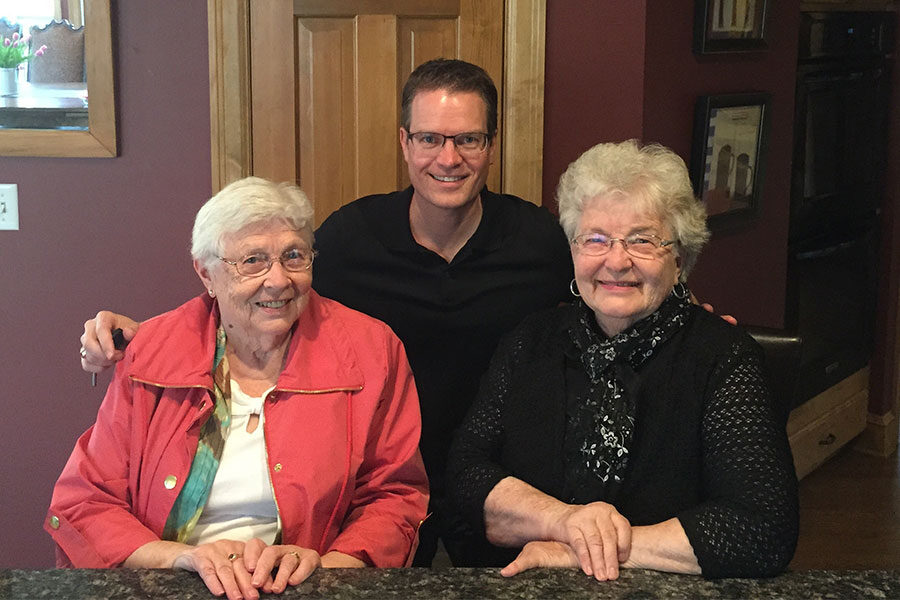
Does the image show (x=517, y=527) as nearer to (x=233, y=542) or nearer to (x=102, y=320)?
(x=233, y=542)

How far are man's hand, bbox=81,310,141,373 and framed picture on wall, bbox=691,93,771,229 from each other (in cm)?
174

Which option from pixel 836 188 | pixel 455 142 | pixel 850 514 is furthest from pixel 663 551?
pixel 836 188

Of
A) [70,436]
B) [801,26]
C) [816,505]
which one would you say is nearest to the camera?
[70,436]

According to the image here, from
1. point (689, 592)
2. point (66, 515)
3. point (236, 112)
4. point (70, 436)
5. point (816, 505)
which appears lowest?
point (816, 505)

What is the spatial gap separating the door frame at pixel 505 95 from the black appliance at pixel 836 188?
1375 millimetres

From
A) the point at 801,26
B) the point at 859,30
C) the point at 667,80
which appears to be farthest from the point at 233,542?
the point at 859,30

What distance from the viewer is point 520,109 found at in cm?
284

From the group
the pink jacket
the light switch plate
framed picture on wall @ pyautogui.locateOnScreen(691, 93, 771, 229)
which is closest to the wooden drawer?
framed picture on wall @ pyautogui.locateOnScreen(691, 93, 771, 229)

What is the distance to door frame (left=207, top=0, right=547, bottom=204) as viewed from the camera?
2.78 m

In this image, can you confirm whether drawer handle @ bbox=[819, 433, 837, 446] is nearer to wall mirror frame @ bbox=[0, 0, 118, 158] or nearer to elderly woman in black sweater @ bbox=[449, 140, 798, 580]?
elderly woman in black sweater @ bbox=[449, 140, 798, 580]

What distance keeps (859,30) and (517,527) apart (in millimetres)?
3047

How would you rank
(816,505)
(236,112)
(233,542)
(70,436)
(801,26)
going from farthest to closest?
(816,505) < (801,26) < (70,436) < (236,112) < (233,542)

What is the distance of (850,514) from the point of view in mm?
3971

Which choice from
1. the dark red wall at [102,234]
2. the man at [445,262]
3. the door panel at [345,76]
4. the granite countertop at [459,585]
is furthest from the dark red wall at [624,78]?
the granite countertop at [459,585]
